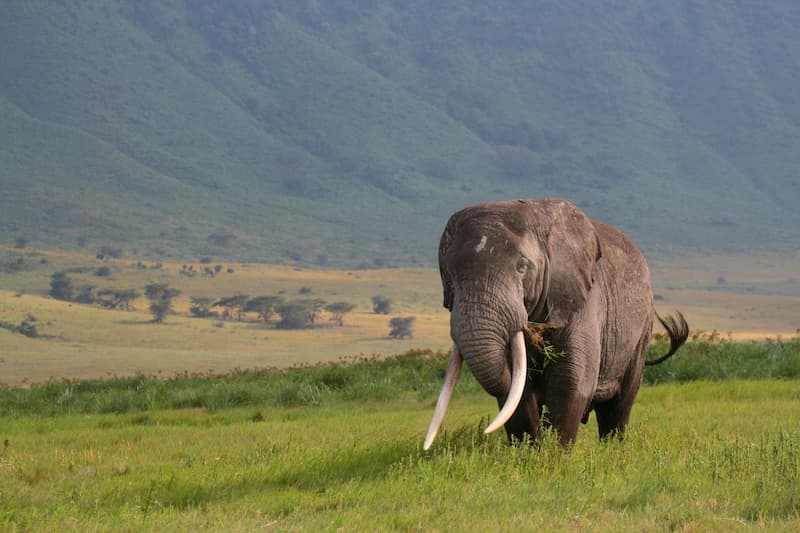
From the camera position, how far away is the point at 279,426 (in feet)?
48.5

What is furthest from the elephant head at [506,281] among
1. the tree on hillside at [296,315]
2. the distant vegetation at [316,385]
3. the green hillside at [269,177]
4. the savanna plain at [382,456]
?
the green hillside at [269,177]

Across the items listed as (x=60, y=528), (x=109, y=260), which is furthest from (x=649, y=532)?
(x=109, y=260)

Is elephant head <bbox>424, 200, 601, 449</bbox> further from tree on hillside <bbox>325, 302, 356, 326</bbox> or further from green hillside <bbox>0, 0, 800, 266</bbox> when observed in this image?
green hillside <bbox>0, 0, 800, 266</bbox>

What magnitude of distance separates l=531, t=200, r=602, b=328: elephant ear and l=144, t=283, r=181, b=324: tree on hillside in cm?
5752

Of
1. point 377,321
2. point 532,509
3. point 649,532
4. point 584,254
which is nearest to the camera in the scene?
point 649,532

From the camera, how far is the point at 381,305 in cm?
8238

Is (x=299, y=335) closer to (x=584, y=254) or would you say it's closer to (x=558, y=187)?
(x=584, y=254)

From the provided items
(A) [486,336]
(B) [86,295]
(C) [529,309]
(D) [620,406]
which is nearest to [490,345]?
(A) [486,336]

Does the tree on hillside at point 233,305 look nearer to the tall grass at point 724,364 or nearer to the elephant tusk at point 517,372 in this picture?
the tall grass at point 724,364

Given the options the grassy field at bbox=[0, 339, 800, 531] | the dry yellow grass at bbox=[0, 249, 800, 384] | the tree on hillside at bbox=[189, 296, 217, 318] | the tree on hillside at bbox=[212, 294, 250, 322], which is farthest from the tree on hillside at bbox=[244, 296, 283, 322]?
the grassy field at bbox=[0, 339, 800, 531]

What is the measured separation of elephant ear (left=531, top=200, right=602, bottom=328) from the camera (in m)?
9.36

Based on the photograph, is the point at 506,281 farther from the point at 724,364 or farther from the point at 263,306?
the point at 263,306

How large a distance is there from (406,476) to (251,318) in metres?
66.4

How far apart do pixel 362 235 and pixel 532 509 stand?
138 meters
